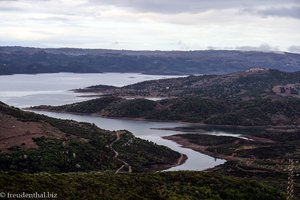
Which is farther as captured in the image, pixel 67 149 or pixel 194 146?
pixel 194 146

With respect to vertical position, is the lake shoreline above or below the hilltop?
below

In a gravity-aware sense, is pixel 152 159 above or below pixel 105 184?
below

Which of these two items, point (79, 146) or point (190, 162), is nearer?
point (79, 146)

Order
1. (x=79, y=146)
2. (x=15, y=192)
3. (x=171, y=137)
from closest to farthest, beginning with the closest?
(x=15, y=192) < (x=79, y=146) < (x=171, y=137)

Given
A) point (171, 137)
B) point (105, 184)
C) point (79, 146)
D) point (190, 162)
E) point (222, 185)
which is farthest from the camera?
point (171, 137)

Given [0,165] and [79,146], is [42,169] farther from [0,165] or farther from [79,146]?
[79,146]

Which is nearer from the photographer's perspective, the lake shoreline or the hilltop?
the hilltop

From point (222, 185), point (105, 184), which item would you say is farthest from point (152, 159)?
point (105, 184)

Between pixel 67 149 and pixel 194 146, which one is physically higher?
pixel 67 149

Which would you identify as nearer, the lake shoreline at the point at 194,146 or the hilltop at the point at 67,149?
the hilltop at the point at 67,149

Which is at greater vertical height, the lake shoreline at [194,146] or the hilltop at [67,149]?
the hilltop at [67,149]
